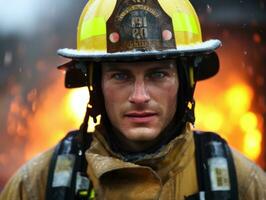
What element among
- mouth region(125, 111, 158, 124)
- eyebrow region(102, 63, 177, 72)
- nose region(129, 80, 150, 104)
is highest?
eyebrow region(102, 63, 177, 72)

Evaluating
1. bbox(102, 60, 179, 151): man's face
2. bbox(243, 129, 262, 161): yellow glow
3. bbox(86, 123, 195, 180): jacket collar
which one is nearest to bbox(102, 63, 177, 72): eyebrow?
bbox(102, 60, 179, 151): man's face

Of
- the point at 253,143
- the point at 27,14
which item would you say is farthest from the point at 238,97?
the point at 27,14

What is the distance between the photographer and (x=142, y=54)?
10.6 ft

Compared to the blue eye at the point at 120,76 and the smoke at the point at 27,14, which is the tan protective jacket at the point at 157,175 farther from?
the smoke at the point at 27,14

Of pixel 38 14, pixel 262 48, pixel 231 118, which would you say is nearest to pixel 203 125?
pixel 231 118

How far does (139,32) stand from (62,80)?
537 cm

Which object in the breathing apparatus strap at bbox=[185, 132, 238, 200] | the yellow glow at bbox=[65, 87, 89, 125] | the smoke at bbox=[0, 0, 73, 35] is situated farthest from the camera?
the smoke at bbox=[0, 0, 73, 35]

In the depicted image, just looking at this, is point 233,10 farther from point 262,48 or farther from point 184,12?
point 184,12

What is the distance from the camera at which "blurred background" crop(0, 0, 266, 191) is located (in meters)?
8.42

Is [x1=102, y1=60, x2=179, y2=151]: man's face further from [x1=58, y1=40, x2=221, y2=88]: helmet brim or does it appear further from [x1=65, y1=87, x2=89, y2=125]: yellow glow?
[x1=65, y1=87, x2=89, y2=125]: yellow glow

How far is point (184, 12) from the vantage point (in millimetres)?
3549

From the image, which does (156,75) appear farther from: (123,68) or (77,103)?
(77,103)

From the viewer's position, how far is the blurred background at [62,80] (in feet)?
27.6

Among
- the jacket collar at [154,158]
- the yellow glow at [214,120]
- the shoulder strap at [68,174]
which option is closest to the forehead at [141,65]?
the jacket collar at [154,158]
